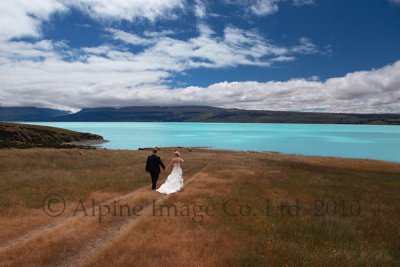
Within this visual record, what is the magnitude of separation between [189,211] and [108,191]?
8.34 m

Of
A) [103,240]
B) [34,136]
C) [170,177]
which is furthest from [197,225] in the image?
[34,136]

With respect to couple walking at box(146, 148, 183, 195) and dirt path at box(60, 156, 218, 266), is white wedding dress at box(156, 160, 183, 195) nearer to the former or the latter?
couple walking at box(146, 148, 183, 195)

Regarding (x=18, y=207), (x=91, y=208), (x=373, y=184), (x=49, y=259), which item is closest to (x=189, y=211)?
(x=91, y=208)

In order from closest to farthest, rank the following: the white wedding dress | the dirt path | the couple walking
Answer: the dirt path
the white wedding dress
the couple walking

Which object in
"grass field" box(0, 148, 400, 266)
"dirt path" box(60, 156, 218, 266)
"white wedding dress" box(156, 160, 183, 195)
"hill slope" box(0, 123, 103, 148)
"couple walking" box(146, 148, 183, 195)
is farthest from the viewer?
"hill slope" box(0, 123, 103, 148)

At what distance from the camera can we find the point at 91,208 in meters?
18.5

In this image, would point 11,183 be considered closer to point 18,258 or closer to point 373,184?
point 18,258

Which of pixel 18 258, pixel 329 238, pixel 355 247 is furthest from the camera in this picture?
pixel 329 238

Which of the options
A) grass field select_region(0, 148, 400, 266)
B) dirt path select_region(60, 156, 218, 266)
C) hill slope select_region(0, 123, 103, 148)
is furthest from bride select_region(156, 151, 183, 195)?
hill slope select_region(0, 123, 103, 148)

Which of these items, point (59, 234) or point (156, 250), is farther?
point (59, 234)

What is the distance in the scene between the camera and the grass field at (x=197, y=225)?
37.8 feet

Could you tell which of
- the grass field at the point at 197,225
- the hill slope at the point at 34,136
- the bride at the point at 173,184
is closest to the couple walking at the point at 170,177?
the bride at the point at 173,184

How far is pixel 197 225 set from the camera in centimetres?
1518

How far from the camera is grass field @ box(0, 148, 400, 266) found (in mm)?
11523
